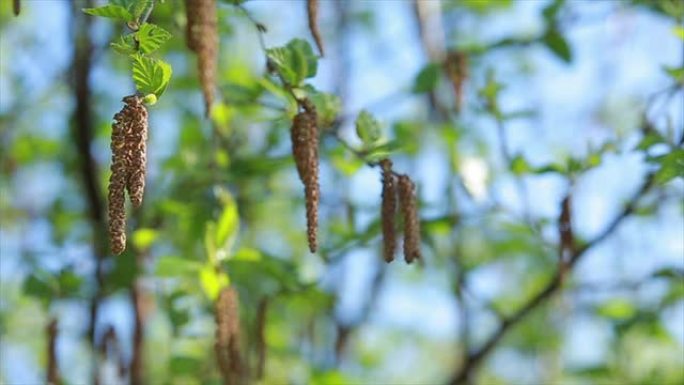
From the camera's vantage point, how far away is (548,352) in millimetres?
4227

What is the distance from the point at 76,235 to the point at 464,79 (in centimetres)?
114

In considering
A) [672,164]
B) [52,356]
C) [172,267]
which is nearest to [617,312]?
[672,164]

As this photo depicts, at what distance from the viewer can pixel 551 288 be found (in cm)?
267

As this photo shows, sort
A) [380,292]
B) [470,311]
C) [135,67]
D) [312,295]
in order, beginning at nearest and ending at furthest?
[135,67] < [312,295] < [470,311] < [380,292]

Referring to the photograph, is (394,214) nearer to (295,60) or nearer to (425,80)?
(295,60)

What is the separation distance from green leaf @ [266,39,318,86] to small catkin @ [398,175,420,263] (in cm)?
23

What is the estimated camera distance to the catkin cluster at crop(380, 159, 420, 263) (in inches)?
74.6

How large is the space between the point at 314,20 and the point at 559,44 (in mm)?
1036

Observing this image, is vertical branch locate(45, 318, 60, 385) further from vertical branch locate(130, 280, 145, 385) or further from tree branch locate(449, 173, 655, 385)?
tree branch locate(449, 173, 655, 385)

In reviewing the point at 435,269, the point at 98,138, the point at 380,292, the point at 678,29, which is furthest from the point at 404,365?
the point at 678,29

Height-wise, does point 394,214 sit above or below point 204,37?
below

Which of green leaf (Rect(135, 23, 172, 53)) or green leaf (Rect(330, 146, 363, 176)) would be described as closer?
green leaf (Rect(135, 23, 172, 53))

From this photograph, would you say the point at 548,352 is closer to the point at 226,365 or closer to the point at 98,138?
the point at 98,138

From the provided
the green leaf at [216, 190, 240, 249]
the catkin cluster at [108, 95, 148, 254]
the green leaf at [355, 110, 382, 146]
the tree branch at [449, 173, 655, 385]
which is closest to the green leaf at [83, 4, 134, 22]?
the catkin cluster at [108, 95, 148, 254]
